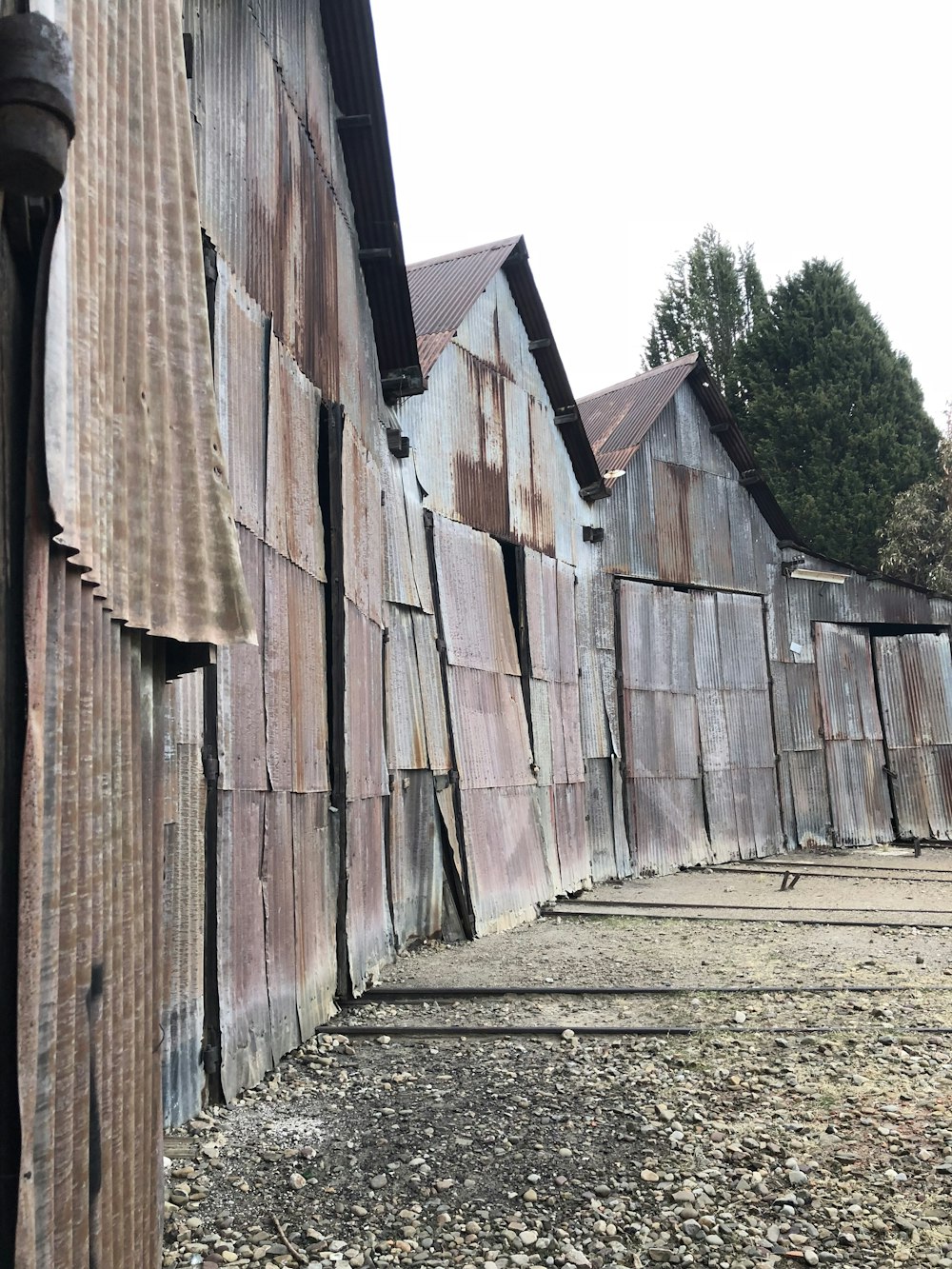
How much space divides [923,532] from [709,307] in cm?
1478

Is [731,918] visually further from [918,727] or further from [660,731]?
[918,727]

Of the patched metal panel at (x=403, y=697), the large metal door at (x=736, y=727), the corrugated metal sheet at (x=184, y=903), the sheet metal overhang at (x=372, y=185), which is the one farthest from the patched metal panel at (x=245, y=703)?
the large metal door at (x=736, y=727)

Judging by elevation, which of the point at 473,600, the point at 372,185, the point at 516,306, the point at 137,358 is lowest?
the point at 137,358

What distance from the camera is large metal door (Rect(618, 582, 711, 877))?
14602 millimetres

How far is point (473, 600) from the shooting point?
11.2 meters

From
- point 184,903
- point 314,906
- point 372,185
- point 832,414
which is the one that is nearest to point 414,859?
point 314,906

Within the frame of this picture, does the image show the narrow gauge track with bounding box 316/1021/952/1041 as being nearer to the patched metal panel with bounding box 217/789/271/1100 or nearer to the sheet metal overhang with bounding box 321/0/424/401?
the patched metal panel with bounding box 217/789/271/1100

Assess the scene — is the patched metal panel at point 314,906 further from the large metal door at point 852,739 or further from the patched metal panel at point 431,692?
the large metal door at point 852,739

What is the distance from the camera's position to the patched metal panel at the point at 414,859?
886cm

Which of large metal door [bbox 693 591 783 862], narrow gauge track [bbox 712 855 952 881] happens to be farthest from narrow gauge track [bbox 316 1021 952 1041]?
large metal door [bbox 693 591 783 862]

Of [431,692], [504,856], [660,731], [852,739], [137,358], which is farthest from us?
[852,739]

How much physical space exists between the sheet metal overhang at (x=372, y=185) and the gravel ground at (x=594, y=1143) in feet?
18.9

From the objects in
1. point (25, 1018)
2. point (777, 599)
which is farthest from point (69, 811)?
point (777, 599)

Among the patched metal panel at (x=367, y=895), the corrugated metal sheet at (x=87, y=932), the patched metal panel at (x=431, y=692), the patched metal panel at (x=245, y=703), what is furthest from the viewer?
the patched metal panel at (x=431, y=692)
